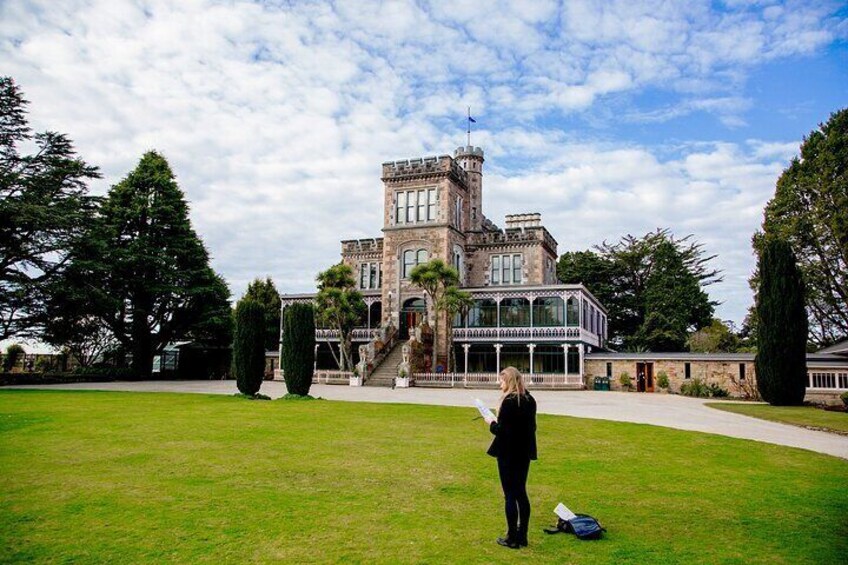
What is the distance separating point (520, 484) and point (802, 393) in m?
23.9

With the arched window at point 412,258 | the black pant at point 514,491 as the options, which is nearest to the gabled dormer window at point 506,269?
the arched window at point 412,258

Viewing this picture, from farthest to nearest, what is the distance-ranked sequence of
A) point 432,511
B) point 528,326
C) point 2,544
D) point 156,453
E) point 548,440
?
point 528,326 < point 548,440 < point 156,453 < point 432,511 < point 2,544

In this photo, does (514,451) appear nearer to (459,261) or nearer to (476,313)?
(476,313)

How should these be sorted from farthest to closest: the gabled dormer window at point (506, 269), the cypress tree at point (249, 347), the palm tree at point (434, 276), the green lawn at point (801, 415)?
the gabled dormer window at point (506, 269)
the palm tree at point (434, 276)
the cypress tree at point (249, 347)
the green lawn at point (801, 415)

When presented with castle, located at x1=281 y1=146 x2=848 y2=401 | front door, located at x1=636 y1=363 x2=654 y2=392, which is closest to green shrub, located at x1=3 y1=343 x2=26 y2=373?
castle, located at x1=281 y1=146 x2=848 y2=401

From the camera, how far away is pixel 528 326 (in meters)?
40.2

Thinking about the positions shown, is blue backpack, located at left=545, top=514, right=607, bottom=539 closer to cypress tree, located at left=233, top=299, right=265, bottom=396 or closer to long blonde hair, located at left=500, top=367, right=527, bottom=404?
long blonde hair, located at left=500, top=367, right=527, bottom=404

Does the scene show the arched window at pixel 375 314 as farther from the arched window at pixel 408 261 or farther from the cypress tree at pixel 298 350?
the cypress tree at pixel 298 350

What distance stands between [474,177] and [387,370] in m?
19.4

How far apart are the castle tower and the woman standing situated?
140ft

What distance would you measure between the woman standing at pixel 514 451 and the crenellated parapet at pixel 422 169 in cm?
3779

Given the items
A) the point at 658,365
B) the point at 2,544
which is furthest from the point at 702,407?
the point at 2,544

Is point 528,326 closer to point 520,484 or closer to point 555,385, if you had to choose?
point 555,385

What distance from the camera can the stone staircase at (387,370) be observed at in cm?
3647
